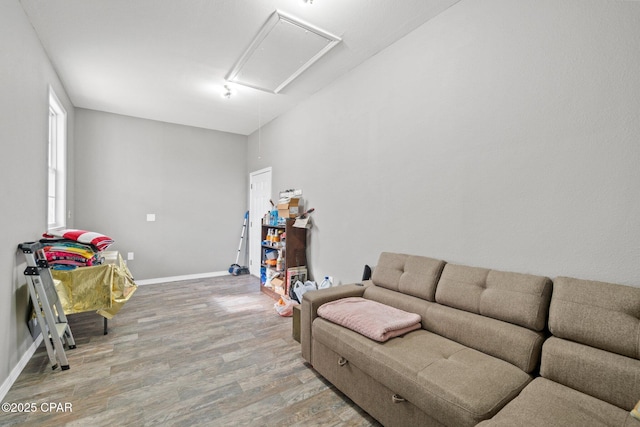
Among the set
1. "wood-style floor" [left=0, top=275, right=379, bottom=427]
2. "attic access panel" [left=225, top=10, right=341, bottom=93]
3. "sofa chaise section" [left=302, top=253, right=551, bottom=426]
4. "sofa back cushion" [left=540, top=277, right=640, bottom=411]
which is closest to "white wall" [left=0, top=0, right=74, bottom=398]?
"wood-style floor" [left=0, top=275, right=379, bottom=427]

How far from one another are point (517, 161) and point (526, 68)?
0.59 m

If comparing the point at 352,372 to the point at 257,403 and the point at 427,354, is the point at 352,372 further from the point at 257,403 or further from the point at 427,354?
the point at 257,403

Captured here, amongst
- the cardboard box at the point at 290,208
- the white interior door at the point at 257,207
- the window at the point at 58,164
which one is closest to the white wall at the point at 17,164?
the window at the point at 58,164

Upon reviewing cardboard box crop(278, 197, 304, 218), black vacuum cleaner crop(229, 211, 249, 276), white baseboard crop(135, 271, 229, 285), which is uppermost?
cardboard box crop(278, 197, 304, 218)

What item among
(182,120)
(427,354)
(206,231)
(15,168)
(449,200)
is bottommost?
(427,354)

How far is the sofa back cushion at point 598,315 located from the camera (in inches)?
48.7

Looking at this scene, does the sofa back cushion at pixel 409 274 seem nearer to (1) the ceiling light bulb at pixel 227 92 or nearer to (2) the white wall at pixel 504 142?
(2) the white wall at pixel 504 142

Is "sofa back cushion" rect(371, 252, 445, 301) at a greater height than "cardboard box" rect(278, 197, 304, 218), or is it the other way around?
"cardboard box" rect(278, 197, 304, 218)

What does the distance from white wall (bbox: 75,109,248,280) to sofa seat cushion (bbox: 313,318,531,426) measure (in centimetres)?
425

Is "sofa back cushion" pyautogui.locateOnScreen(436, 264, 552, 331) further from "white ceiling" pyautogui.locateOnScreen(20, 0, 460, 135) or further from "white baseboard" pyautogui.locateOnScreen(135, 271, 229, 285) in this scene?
"white baseboard" pyautogui.locateOnScreen(135, 271, 229, 285)

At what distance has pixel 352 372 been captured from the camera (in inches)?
72.0

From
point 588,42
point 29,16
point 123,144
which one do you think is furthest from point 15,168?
point 588,42

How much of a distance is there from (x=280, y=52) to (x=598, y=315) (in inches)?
120

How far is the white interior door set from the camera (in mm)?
5066
